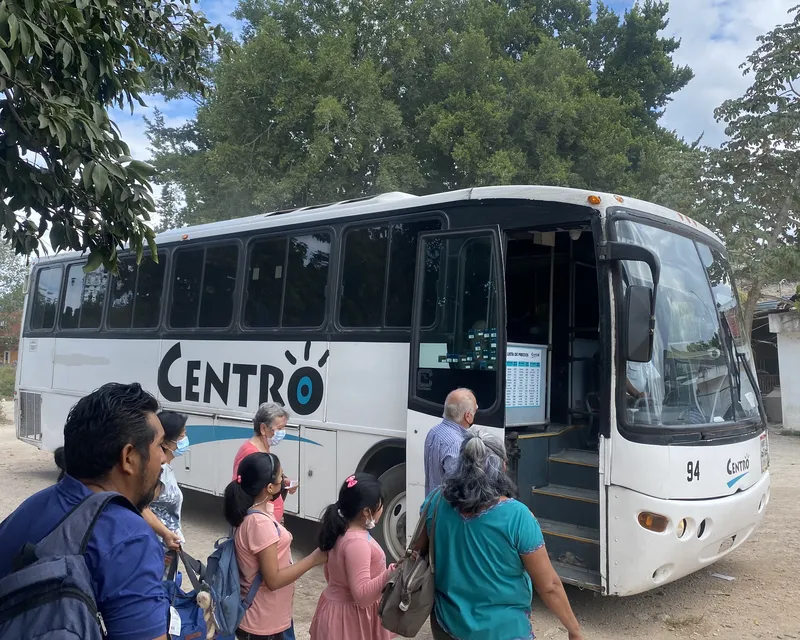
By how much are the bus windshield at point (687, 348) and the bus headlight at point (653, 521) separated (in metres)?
0.60

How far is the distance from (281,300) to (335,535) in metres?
4.11

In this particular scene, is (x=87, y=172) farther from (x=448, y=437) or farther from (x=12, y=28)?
(x=448, y=437)

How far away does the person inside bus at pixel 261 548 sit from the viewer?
327cm

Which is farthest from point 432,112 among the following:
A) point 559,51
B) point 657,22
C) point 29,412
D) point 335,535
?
point 335,535

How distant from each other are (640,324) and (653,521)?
1.31m

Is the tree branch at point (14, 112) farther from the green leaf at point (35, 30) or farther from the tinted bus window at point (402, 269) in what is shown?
the tinted bus window at point (402, 269)

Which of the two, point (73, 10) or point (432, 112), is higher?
point (432, 112)

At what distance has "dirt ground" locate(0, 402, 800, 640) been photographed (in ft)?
16.3

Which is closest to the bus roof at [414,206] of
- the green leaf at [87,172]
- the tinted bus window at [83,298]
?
the tinted bus window at [83,298]

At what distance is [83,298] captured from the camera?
945 centimetres

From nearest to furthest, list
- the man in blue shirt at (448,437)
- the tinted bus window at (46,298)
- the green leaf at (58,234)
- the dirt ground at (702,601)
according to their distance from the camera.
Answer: the man in blue shirt at (448,437) < the green leaf at (58,234) < the dirt ground at (702,601) < the tinted bus window at (46,298)

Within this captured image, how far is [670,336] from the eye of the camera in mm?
5094

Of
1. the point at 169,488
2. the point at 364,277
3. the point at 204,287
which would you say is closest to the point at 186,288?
the point at 204,287

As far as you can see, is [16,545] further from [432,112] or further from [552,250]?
[432,112]
